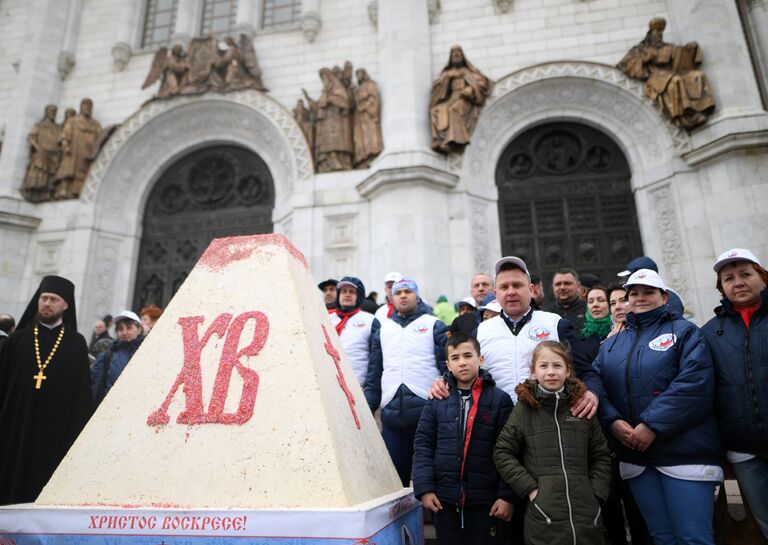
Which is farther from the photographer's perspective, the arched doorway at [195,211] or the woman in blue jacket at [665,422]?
the arched doorway at [195,211]

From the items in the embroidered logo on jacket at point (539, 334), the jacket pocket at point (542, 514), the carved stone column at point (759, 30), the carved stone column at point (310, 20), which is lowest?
the jacket pocket at point (542, 514)

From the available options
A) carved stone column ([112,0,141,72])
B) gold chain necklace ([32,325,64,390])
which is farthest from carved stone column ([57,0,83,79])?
gold chain necklace ([32,325,64,390])

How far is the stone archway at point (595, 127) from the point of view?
9.27 m

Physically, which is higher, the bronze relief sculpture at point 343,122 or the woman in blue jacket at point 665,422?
the bronze relief sculpture at point 343,122

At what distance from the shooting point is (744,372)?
2812 millimetres

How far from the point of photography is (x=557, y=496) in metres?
2.52

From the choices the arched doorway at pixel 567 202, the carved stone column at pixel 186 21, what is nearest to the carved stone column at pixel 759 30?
the arched doorway at pixel 567 202

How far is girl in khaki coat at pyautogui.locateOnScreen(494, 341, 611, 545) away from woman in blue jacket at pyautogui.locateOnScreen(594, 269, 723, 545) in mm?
341

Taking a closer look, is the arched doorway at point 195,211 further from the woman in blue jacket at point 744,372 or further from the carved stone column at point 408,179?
the woman in blue jacket at point 744,372

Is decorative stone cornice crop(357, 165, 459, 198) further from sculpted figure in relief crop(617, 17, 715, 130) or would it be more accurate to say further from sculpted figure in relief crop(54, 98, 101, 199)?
sculpted figure in relief crop(54, 98, 101, 199)

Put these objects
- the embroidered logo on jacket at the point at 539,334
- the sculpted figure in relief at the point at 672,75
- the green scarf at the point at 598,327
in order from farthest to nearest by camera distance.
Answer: the sculpted figure in relief at the point at 672,75 → the green scarf at the point at 598,327 → the embroidered logo on jacket at the point at 539,334

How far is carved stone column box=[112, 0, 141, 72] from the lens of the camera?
39.7ft

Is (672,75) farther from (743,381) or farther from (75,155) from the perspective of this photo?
(75,155)

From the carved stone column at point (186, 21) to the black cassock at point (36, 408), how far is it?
394 inches
